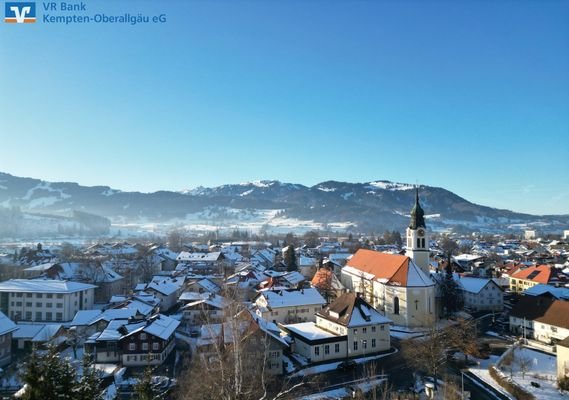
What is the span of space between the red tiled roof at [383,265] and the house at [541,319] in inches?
449

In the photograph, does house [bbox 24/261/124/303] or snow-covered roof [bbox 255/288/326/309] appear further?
house [bbox 24/261/124/303]

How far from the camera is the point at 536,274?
62.1 metres

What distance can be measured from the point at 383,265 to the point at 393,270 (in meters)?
3.45

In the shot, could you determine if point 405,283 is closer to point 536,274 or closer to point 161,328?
point 161,328

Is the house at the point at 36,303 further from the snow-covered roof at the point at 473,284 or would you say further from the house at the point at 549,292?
the house at the point at 549,292

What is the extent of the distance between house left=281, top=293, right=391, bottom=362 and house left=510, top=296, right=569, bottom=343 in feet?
47.9

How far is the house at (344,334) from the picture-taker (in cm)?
3372

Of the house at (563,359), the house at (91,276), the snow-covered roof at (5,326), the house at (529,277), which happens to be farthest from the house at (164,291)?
the house at (529,277)

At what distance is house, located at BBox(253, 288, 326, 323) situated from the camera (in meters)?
43.9

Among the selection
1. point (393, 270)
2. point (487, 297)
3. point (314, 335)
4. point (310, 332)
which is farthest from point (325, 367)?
point (487, 297)

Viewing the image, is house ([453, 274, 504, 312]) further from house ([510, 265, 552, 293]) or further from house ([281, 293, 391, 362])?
house ([281, 293, 391, 362])

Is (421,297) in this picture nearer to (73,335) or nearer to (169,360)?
(169,360)

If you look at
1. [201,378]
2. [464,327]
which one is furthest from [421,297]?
[201,378]

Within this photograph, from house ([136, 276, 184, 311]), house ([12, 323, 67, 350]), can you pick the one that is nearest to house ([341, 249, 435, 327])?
house ([136, 276, 184, 311])
